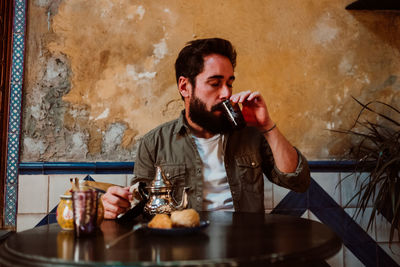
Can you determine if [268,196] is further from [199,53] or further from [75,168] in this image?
[75,168]

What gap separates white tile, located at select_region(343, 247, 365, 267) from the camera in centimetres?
238

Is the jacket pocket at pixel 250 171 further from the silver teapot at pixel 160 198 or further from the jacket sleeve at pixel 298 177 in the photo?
the silver teapot at pixel 160 198

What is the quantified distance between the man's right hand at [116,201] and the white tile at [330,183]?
4.66 feet

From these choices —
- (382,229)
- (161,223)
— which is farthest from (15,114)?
(382,229)

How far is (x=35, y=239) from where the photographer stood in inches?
41.4

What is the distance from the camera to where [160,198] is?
4.59 ft

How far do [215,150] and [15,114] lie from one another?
1.22m

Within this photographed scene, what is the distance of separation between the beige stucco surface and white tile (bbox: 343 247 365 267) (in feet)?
2.05

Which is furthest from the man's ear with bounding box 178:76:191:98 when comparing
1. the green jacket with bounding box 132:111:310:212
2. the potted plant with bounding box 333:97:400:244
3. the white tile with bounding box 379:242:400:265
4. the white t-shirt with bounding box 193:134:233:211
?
the white tile with bounding box 379:242:400:265

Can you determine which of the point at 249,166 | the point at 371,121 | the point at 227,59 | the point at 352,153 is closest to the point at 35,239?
the point at 249,166

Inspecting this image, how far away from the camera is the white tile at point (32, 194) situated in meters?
2.16

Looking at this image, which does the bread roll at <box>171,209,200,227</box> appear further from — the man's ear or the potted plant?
the potted plant

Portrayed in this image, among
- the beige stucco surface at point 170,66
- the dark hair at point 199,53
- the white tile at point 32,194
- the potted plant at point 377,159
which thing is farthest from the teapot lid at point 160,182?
the potted plant at point 377,159

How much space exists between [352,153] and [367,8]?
1019 mm
